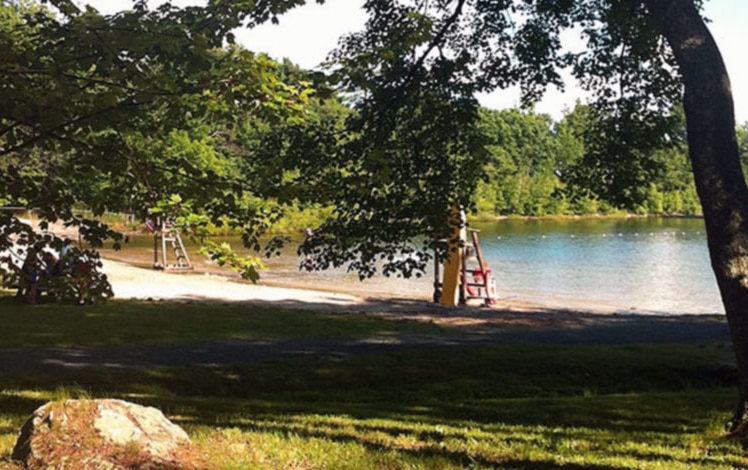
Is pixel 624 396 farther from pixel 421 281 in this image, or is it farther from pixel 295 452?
pixel 421 281

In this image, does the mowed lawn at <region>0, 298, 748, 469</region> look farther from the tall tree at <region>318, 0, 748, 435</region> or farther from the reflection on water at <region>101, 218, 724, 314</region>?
the reflection on water at <region>101, 218, 724, 314</region>

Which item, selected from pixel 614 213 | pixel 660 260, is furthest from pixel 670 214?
pixel 660 260

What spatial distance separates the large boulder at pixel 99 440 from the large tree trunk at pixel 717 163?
4564mm

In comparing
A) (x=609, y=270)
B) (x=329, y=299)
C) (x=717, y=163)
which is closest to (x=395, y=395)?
→ (x=717, y=163)

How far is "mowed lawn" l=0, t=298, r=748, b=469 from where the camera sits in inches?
203

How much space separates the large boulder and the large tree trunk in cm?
456

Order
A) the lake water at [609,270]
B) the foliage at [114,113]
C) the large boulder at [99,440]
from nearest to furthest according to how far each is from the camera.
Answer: the large boulder at [99,440]
the foliage at [114,113]
the lake water at [609,270]

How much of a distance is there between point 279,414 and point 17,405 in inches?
96.0

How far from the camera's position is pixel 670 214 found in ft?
357

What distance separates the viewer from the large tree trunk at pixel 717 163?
6.20m

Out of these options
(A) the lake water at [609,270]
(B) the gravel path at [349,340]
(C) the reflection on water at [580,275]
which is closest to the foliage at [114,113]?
(B) the gravel path at [349,340]

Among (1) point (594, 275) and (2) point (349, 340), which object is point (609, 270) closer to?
(1) point (594, 275)

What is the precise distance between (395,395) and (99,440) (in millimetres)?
5175

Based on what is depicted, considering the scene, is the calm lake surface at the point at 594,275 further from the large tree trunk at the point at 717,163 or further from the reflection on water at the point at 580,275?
the large tree trunk at the point at 717,163
